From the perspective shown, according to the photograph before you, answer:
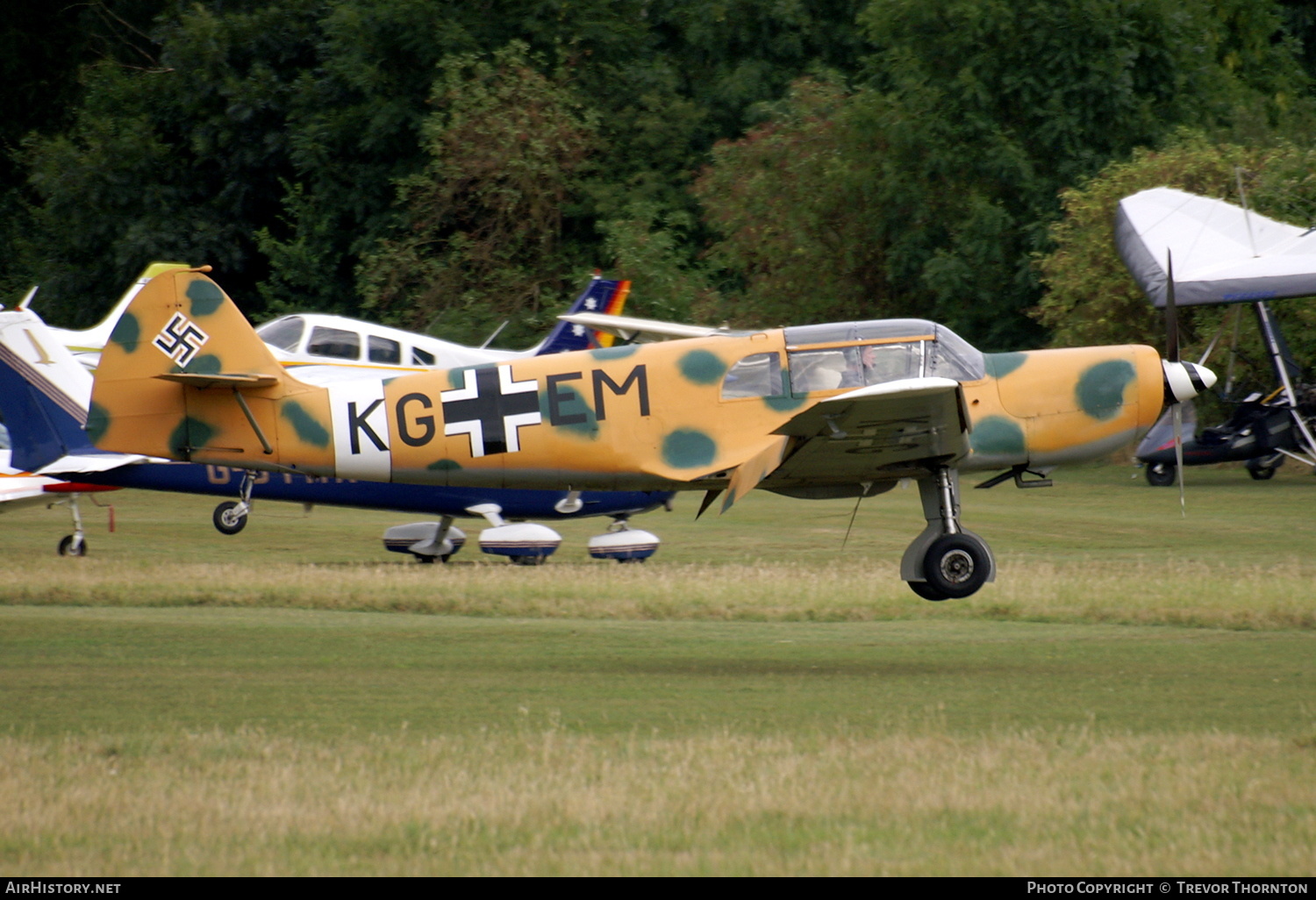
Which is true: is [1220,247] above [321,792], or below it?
above

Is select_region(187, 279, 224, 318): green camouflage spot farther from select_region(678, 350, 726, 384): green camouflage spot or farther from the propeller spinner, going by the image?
the propeller spinner

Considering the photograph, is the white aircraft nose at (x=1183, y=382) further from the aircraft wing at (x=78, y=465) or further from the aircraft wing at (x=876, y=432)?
the aircraft wing at (x=78, y=465)

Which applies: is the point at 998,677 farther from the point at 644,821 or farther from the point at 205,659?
the point at 205,659

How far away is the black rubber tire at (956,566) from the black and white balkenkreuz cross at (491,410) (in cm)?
335

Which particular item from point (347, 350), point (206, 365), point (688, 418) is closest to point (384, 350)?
point (347, 350)

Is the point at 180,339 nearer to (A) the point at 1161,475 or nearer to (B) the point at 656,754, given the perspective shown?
(B) the point at 656,754

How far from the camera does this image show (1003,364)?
1253 cm

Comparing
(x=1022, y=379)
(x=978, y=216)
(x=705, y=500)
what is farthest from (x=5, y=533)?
(x=978, y=216)

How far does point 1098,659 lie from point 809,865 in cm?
633

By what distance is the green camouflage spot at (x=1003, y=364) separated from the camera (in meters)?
12.5

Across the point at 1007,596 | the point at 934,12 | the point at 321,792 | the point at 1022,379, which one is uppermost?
the point at 934,12

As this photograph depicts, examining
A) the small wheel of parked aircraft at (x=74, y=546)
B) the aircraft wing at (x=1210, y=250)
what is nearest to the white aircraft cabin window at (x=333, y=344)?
the small wheel of parked aircraft at (x=74, y=546)

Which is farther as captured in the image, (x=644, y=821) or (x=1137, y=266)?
(x=1137, y=266)

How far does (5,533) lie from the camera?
23.0 metres
